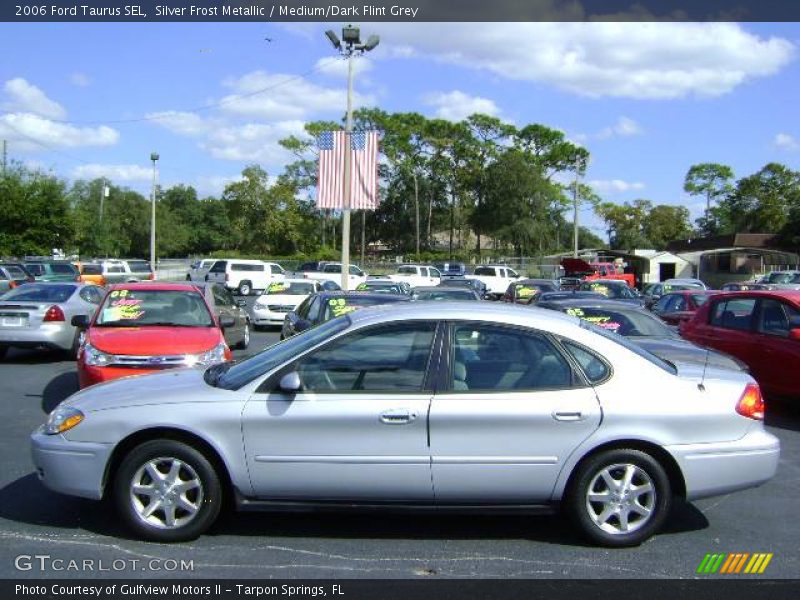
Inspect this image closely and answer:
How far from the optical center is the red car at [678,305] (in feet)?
55.1

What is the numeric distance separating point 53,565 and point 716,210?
11154 cm

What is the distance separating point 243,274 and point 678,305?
1126 inches

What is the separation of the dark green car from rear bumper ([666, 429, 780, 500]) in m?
A: 29.4

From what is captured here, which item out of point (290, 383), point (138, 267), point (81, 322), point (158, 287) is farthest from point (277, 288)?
point (138, 267)

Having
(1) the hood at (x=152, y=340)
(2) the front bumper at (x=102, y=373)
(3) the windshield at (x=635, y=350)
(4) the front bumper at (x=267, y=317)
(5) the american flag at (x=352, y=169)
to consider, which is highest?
(5) the american flag at (x=352, y=169)

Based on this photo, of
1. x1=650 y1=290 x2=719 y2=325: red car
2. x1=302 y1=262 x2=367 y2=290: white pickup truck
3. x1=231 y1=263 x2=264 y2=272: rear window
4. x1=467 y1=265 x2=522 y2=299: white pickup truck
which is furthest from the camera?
x1=231 y1=263 x2=264 y2=272: rear window

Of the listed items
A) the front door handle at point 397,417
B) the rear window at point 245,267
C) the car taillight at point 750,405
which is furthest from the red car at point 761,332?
the rear window at point 245,267

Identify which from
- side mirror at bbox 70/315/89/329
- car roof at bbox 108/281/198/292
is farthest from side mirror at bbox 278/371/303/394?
car roof at bbox 108/281/198/292

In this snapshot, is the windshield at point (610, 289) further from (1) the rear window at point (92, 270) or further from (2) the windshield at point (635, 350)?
(1) the rear window at point (92, 270)

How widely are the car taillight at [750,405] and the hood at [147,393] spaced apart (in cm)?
337

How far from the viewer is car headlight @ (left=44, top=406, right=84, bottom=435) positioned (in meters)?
5.13

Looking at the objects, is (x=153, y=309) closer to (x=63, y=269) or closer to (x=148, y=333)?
(x=148, y=333)

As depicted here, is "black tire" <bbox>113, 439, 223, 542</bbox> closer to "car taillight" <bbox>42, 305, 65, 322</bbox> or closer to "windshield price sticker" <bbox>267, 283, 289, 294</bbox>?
"car taillight" <bbox>42, 305, 65, 322</bbox>
